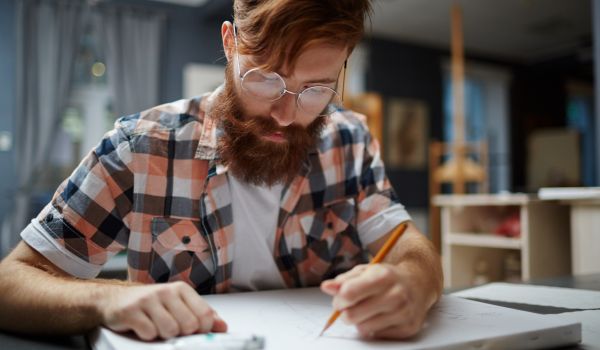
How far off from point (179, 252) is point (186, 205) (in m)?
0.09

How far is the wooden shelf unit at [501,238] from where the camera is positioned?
218 cm

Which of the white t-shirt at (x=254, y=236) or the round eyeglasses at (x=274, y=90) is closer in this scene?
the round eyeglasses at (x=274, y=90)

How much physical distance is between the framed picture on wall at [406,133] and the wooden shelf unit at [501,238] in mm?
2915

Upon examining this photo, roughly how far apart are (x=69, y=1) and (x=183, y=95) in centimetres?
121

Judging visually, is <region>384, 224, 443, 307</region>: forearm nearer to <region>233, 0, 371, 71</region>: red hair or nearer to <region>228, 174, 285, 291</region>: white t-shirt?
<region>228, 174, 285, 291</region>: white t-shirt

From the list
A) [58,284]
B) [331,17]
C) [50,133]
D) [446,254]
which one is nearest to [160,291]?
[58,284]

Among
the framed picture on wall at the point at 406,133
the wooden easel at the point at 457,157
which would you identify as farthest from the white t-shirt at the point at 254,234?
the framed picture on wall at the point at 406,133

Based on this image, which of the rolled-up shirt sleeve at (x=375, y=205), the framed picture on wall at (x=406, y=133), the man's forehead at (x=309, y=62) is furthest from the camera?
the framed picture on wall at (x=406, y=133)

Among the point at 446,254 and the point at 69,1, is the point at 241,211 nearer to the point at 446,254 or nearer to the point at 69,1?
the point at 446,254

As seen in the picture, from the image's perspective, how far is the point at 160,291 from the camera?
1.86 ft

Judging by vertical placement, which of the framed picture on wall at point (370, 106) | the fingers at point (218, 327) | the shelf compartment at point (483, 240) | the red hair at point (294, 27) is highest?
the framed picture on wall at point (370, 106)

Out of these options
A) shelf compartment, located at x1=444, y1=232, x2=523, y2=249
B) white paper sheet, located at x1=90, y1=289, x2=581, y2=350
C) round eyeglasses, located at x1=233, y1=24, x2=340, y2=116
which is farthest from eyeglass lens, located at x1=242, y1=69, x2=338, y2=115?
shelf compartment, located at x1=444, y1=232, x2=523, y2=249

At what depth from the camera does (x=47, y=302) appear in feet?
2.15

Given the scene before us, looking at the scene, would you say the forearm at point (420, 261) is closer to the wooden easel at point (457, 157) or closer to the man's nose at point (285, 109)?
the man's nose at point (285, 109)
